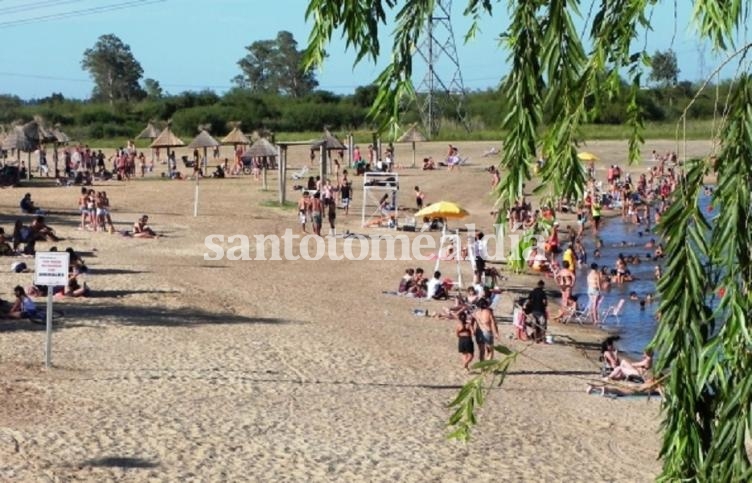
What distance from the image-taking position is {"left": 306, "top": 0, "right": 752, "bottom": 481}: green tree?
333cm

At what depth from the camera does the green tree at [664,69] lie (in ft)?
13.7

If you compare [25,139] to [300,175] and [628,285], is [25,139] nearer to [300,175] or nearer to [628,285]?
[300,175]

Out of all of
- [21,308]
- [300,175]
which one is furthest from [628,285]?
[300,175]

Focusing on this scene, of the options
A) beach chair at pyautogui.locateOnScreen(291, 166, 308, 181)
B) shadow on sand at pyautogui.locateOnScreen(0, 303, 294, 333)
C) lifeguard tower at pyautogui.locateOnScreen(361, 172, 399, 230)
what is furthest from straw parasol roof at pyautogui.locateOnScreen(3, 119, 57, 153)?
shadow on sand at pyautogui.locateOnScreen(0, 303, 294, 333)

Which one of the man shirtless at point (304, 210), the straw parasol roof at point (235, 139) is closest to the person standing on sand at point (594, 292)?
the man shirtless at point (304, 210)

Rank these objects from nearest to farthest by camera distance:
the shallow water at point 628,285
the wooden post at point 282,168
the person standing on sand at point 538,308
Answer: the person standing on sand at point 538,308 → the shallow water at point 628,285 → the wooden post at point 282,168

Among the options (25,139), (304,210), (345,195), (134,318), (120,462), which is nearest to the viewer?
(120,462)

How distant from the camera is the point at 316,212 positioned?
27.9 metres

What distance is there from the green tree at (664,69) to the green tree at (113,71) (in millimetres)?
92580

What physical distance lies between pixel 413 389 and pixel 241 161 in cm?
3223

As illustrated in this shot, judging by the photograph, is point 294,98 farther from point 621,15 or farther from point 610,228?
point 621,15

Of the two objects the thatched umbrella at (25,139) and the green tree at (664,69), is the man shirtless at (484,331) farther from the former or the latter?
the thatched umbrella at (25,139)

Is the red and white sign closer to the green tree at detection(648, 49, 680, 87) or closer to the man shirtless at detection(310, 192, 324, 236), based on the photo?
the green tree at detection(648, 49, 680, 87)

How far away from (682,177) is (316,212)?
80.4 ft
